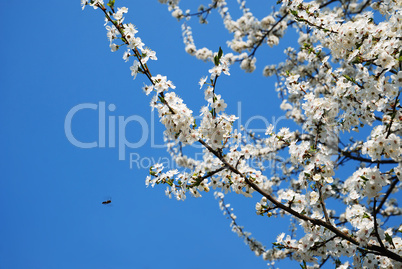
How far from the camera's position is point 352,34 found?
3762 mm

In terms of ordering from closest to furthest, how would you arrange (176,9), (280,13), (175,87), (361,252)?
(175,87) < (361,252) < (280,13) < (176,9)

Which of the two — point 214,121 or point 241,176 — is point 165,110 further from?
point 241,176

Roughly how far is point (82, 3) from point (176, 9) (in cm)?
636

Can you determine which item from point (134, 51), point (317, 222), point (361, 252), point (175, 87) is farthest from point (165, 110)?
point (361, 252)

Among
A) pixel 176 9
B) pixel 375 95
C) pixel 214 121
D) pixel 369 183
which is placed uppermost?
pixel 176 9

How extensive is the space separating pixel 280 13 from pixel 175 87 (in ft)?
21.8

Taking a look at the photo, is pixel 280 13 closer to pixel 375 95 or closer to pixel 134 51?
pixel 375 95

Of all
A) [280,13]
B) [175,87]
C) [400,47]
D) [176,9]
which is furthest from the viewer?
[176,9]

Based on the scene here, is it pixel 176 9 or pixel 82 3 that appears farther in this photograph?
pixel 176 9

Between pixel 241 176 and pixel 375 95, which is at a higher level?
pixel 375 95

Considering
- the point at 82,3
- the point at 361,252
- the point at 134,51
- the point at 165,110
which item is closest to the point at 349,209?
the point at 361,252

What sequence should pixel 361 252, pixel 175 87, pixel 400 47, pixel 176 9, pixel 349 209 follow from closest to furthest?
pixel 175 87, pixel 400 47, pixel 361 252, pixel 349 209, pixel 176 9

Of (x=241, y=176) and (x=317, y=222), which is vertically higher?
(x=241, y=176)

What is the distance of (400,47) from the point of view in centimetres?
323
